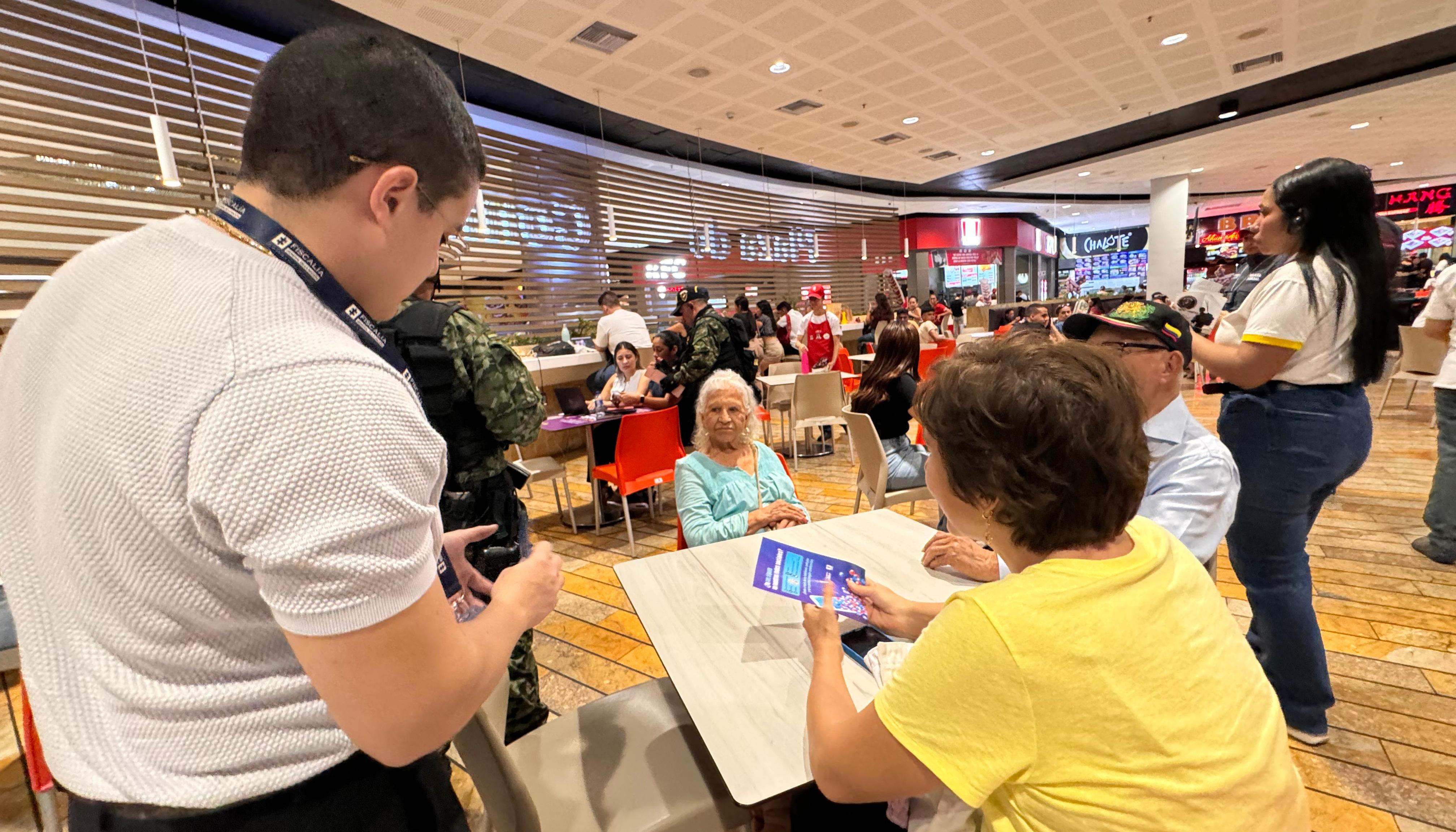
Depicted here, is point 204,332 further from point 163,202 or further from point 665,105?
point 665,105

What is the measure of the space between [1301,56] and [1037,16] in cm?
357

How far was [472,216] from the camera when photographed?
5.82 meters

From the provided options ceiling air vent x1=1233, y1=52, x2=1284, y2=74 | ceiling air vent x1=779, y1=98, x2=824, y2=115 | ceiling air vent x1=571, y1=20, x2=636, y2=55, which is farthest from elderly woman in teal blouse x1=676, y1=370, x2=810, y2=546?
ceiling air vent x1=1233, y1=52, x2=1284, y2=74

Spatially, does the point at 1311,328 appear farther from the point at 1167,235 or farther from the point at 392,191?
the point at 1167,235

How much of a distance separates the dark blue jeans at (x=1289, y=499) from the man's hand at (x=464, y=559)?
1.99m

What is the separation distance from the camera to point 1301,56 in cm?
618

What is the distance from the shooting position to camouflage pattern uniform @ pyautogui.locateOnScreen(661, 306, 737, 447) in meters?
4.45

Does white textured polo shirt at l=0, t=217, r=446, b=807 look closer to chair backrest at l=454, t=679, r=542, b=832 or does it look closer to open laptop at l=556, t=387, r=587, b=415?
chair backrest at l=454, t=679, r=542, b=832

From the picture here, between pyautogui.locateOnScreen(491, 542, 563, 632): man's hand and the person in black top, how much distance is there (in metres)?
2.80

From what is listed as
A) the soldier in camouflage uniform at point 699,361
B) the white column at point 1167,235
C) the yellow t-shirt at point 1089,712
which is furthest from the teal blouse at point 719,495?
the white column at point 1167,235

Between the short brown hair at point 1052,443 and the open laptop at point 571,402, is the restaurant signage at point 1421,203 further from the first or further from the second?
the short brown hair at point 1052,443

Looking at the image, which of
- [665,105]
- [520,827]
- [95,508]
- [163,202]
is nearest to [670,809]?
[520,827]

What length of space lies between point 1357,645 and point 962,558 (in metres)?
2.28

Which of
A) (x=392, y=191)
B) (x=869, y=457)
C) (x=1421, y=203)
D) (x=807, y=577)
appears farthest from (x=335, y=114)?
(x=1421, y=203)
